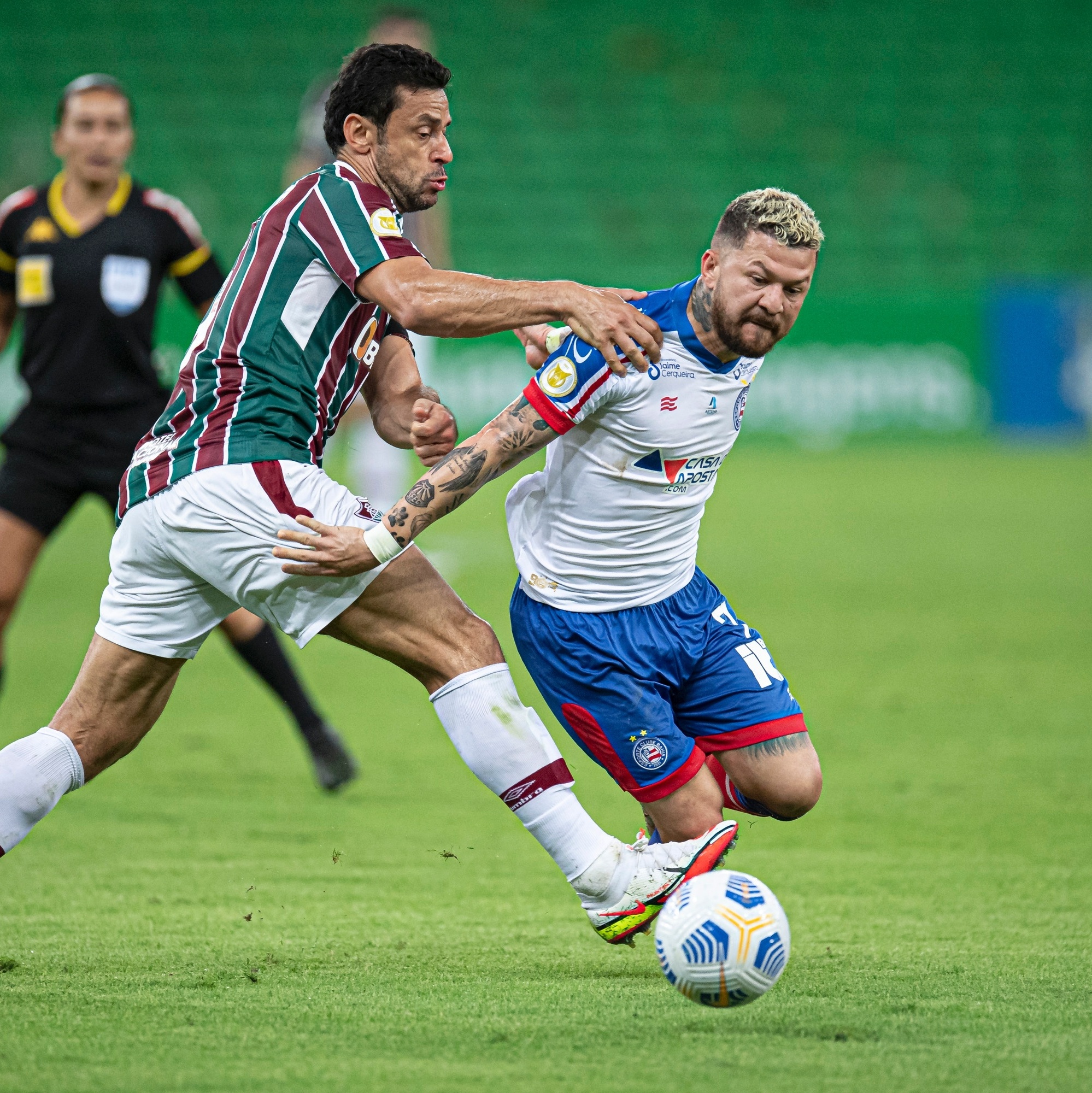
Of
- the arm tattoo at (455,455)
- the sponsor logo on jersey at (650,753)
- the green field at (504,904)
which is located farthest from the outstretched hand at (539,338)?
the green field at (504,904)

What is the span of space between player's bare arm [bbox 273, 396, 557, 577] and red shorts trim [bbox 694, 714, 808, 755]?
0.92 meters

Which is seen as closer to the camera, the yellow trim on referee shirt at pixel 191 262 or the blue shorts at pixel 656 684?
the blue shorts at pixel 656 684

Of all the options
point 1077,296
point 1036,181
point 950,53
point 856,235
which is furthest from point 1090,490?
point 950,53

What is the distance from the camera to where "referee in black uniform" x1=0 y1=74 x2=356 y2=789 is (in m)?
5.78

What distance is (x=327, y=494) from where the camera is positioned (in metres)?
3.60

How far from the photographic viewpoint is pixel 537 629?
4152 mm

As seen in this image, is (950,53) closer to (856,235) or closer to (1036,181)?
(1036,181)

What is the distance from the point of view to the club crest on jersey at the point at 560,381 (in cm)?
370

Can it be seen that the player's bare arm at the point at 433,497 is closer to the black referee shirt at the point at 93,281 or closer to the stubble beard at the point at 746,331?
the stubble beard at the point at 746,331

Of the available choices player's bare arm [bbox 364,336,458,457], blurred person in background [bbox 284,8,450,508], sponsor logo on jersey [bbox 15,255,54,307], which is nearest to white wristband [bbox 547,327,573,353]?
player's bare arm [bbox 364,336,458,457]

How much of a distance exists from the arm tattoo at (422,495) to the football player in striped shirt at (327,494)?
2.1 inches

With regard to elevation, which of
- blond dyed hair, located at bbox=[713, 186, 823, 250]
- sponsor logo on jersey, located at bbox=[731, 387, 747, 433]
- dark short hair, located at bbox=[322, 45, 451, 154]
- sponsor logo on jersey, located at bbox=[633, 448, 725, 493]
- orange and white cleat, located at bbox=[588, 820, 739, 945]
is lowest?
orange and white cleat, located at bbox=[588, 820, 739, 945]

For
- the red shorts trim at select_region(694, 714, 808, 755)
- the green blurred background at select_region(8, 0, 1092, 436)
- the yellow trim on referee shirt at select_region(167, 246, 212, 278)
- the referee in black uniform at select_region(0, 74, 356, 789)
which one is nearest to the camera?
the red shorts trim at select_region(694, 714, 808, 755)

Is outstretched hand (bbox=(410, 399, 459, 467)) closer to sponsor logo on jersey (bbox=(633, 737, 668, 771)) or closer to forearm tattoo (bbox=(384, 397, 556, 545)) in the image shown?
forearm tattoo (bbox=(384, 397, 556, 545))
